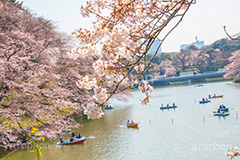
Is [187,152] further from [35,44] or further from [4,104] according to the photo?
[35,44]

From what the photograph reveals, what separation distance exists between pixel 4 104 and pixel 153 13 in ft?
38.9

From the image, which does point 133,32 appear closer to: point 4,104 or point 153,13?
point 153,13

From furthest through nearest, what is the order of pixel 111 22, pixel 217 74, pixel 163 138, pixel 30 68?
pixel 217 74 → pixel 163 138 → pixel 30 68 → pixel 111 22

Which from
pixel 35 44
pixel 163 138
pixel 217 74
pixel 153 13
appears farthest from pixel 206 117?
pixel 217 74

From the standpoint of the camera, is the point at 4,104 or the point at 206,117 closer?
the point at 4,104

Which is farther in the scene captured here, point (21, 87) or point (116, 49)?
point (21, 87)

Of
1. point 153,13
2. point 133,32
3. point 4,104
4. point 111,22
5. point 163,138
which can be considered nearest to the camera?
point 133,32

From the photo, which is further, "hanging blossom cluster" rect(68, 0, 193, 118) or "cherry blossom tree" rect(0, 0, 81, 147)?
"cherry blossom tree" rect(0, 0, 81, 147)

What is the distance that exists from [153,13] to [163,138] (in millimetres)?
14127

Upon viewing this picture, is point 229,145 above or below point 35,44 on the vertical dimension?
below

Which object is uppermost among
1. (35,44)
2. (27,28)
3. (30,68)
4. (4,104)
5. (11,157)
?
(27,28)

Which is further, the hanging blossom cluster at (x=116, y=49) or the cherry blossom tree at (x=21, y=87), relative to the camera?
the cherry blossom tree at (x=21, y=87)

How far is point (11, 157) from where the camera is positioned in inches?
604

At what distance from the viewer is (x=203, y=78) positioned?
77875mm
